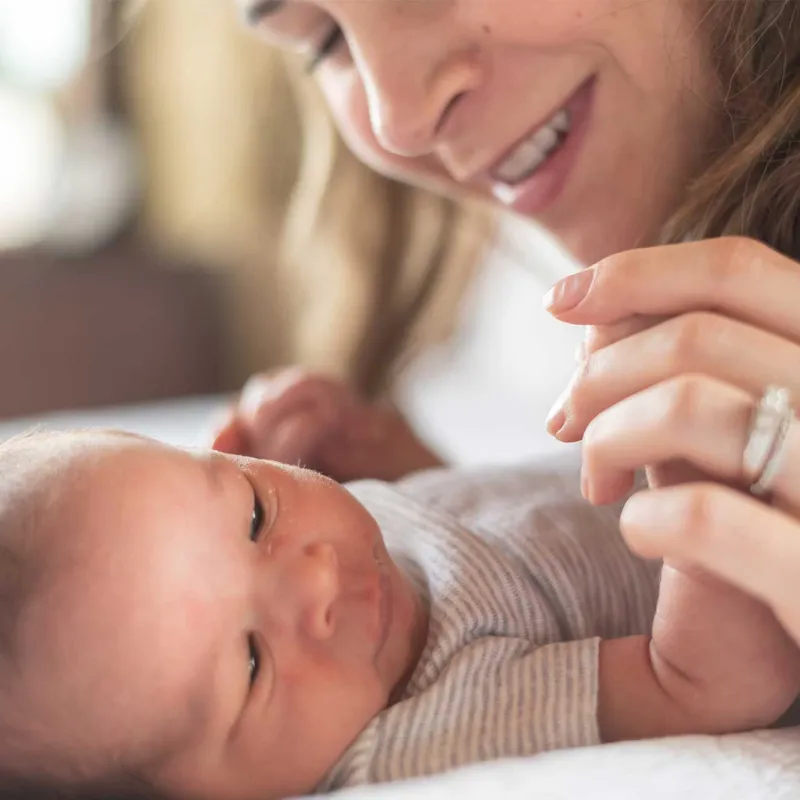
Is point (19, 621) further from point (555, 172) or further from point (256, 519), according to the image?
point (555, 172)

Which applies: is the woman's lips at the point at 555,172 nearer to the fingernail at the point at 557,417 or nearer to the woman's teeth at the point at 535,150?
the woman's teeth at the point at 535,150

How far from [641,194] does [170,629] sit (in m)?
0.54

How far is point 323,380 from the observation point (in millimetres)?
1230

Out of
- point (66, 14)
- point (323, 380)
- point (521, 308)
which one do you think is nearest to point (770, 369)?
point (323, 380)

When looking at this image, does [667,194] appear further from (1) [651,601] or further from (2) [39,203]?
(2) [39,203]

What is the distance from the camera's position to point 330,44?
3.19 ft

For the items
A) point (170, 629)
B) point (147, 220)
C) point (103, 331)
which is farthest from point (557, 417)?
point (147, 220)

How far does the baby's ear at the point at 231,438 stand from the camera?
3.47 ft

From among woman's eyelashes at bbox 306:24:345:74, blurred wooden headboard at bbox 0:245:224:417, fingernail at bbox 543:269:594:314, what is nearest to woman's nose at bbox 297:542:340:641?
fingernail at bbox 543:269:594:314

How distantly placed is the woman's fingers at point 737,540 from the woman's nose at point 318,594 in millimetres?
229

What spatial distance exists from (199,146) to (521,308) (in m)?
1.80

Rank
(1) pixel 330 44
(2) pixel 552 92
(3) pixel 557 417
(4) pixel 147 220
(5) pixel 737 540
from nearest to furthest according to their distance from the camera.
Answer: (5) pixel 737 540
(3) pixel 557 417
(2) pixel 552 92
(1) pixel 330 44
(4) pixel 147 220

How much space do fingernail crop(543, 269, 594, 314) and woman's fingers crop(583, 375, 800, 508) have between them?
0.23 ft

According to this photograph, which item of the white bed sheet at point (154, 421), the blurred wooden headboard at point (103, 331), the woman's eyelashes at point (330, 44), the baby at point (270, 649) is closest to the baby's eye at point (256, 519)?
the baby at point (270, 649)
